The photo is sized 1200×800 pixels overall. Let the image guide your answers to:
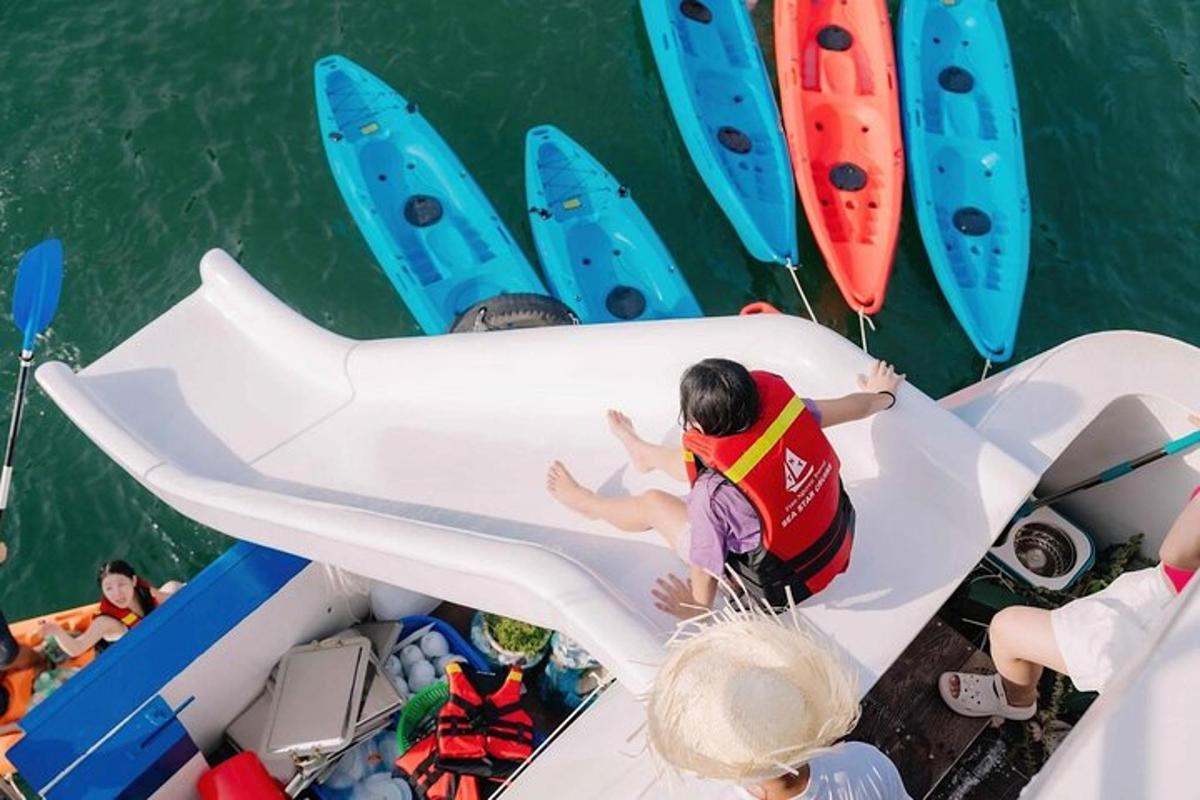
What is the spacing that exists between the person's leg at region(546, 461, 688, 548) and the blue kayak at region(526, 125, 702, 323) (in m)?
2.69

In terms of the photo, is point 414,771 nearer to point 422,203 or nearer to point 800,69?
point 422,203

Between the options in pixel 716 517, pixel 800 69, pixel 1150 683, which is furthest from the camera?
pixel 800 69

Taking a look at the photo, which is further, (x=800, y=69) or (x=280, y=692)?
(x=800, y=69)

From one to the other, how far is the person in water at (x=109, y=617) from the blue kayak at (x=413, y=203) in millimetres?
2242

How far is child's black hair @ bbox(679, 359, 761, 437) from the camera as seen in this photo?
3.01 m

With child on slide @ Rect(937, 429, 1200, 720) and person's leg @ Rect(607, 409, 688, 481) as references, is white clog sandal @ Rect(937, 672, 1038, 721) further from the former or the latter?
person's leg @ Rect(607, 409, 688, 481)

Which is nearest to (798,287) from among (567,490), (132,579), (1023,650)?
(567,490)

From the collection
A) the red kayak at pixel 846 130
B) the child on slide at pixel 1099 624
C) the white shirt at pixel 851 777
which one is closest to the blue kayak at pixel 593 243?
the red kayak at pixel 846 130

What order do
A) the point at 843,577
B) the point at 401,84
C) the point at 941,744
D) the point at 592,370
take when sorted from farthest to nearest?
the point at 401,84 < the point at 592,370 < the point at 941,744 < the point at 843,577

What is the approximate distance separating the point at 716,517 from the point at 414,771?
1778 millimetres

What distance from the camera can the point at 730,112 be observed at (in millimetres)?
7109

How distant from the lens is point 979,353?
6.58 metres

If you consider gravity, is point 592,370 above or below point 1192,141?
above

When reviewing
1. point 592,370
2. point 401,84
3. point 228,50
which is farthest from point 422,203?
point 592,370
